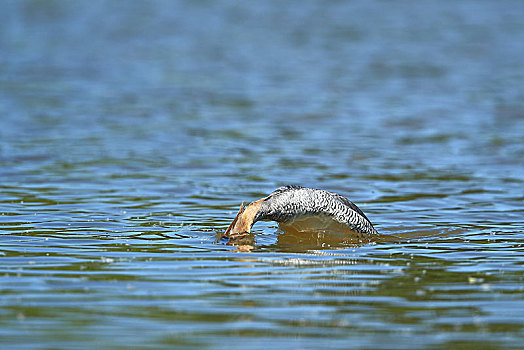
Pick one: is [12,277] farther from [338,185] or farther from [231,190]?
[338,185]

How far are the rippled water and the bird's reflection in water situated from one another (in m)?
0.04

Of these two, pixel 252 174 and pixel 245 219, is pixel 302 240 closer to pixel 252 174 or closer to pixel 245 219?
pixel 245 219

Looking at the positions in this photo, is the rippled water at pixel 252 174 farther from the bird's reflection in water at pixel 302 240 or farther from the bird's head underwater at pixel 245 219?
the bird's head underwater at pixel 245 219

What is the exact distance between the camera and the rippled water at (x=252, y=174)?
5.91 metres

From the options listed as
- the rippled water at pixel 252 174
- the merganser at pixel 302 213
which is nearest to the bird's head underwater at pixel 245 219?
the merganser at pixel 302 213

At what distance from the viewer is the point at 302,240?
860cm

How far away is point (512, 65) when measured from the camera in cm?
2392

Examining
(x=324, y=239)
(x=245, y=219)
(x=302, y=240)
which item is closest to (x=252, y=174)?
(x=324, y=239)

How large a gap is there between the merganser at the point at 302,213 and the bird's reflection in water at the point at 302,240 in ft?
0.14

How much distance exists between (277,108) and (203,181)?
6547mm

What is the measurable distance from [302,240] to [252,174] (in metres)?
4.15

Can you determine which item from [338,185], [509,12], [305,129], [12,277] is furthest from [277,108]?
[509,12]

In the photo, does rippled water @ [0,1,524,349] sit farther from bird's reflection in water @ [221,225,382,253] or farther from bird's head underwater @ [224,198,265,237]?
bird's head underwater @ [224,198,265,237]

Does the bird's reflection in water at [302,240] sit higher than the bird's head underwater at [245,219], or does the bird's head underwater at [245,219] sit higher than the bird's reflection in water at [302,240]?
the bird's head underwater at [245,219]
